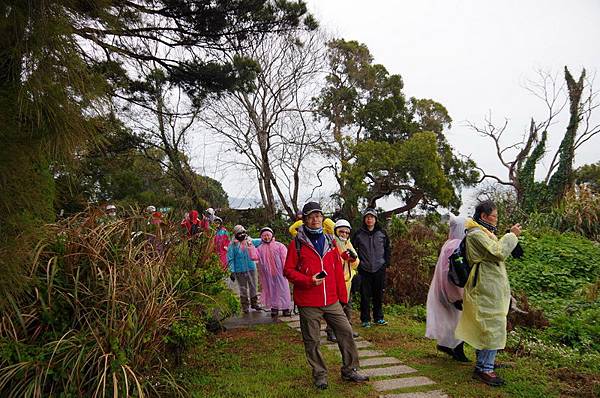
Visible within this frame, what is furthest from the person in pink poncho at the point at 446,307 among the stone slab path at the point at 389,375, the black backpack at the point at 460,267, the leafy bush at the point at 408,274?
the leafy bush at the point at 408,274

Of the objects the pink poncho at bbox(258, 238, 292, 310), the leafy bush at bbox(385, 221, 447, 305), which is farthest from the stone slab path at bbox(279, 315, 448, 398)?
the leafy bush at bbox(385, 221, 447, 305)

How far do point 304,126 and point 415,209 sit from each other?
7.41 m

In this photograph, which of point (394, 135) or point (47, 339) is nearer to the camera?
point (47, 339)

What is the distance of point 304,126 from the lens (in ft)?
58.6

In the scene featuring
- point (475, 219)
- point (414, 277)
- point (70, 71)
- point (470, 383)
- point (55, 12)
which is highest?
point (55, 12)

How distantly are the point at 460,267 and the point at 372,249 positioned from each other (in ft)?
7.45

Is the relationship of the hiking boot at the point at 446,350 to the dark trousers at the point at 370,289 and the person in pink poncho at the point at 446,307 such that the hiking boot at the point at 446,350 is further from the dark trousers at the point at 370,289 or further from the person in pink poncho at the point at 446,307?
the dark trousers at the point at 370,289

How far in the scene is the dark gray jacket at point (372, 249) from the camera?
20.6 ft

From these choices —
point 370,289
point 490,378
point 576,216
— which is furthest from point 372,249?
point 576,216

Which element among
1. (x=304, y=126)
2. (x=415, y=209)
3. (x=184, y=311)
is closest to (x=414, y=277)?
(x=184, y=311)

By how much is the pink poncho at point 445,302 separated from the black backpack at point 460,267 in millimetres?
408

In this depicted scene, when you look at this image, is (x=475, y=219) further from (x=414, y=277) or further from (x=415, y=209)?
(x=415, y=209)

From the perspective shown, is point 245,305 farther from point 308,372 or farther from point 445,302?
point 445,302

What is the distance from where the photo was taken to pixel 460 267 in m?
4.08
